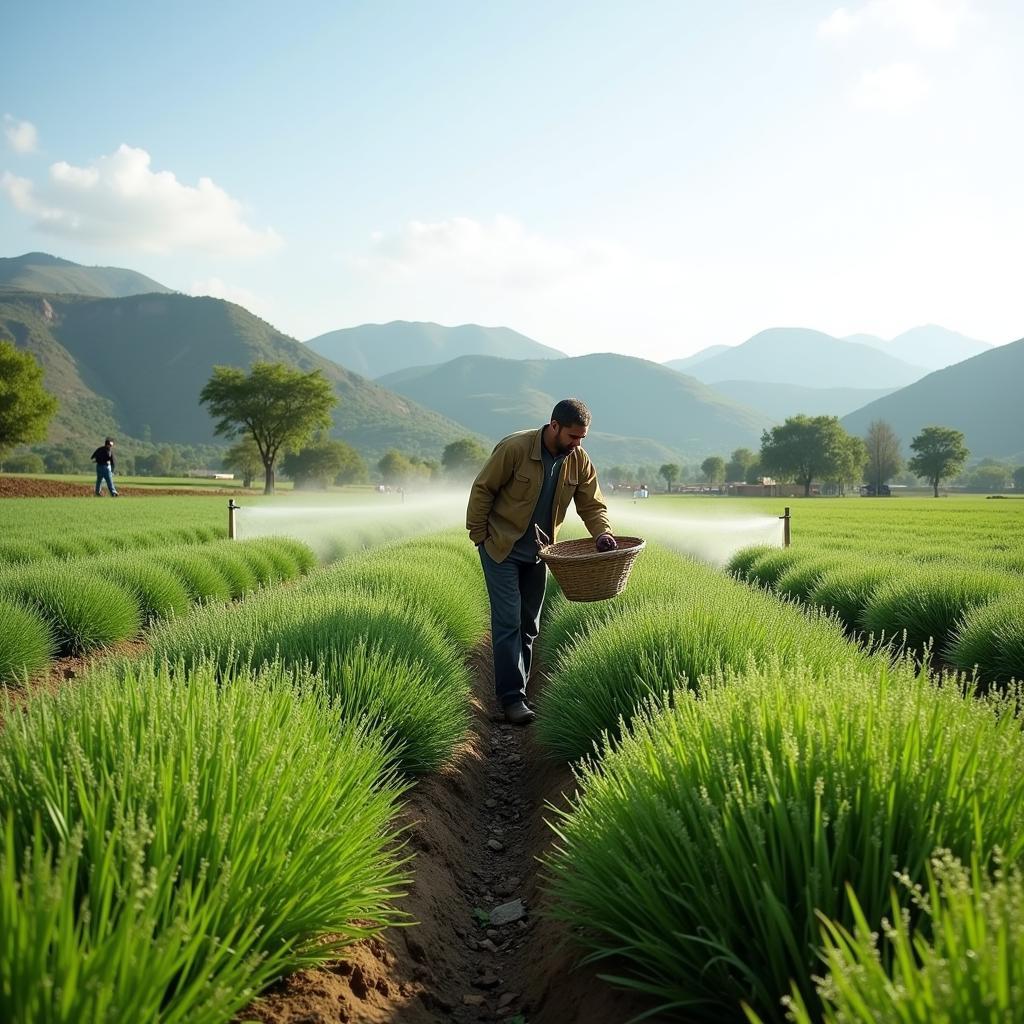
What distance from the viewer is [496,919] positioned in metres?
3.63

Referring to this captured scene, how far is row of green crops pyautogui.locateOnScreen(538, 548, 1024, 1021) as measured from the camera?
195 centimetres

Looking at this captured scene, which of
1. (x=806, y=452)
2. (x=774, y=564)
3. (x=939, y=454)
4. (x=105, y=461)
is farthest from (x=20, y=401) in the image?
(x=939, y=454)

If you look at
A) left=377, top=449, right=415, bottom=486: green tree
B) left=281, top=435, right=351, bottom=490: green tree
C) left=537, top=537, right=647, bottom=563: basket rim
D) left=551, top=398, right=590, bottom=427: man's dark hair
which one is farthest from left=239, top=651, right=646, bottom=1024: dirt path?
left=377, top=449, right=415, bottom=486: green tree

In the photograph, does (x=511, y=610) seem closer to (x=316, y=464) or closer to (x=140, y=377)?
(x=316, y=464)

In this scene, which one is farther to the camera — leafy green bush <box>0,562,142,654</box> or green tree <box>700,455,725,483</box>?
green tree <box>700,455,725,483</box>

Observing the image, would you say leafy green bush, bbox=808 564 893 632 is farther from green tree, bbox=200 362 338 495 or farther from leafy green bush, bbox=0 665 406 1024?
green tree, bbox=200 362 338 495

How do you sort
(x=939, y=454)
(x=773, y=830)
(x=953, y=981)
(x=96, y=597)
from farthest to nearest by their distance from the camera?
1. (x=939, y=454)
2. (x=96, y=597)
3. (x=773, y=830)
4. (x=953, y=981)

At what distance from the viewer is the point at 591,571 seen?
527cm

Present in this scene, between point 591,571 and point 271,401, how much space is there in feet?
185

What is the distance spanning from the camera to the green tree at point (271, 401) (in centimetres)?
5678

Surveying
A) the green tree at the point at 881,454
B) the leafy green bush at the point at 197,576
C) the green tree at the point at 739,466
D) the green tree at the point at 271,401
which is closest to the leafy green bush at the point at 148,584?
the leafy green bush at the point at 197,576

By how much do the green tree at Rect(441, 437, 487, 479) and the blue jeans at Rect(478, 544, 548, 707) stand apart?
129m

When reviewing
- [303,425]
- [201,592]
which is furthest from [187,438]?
[201,592]

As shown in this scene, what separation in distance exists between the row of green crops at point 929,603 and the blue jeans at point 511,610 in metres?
2.73
